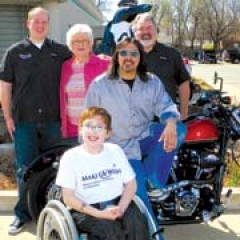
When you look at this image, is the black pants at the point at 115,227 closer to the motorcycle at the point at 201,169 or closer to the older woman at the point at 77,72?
the motorcycle at the point at 201,169

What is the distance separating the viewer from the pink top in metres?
4.61

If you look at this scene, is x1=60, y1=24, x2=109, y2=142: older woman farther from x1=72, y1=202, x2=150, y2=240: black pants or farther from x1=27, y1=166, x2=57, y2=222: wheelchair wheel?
x1=72, y1=202, x2=150, y2=240: black pants

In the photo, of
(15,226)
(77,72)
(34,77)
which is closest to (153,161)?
(77,72)

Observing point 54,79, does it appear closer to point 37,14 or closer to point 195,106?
point 37,14

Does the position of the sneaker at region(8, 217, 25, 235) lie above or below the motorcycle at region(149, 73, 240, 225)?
below

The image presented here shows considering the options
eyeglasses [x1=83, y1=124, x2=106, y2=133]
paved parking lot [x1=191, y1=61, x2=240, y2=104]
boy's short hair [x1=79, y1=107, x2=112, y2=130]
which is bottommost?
paved parking lot [x1=191, y1=61, x2=240, y2=104]

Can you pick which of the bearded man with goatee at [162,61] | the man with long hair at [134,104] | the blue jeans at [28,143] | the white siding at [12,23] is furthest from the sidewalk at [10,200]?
the white siding at [12,23]

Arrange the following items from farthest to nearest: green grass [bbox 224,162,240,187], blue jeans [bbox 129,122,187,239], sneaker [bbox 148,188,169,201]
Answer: green grass [bbox 224,162,240,187], sneaker [bbox 148,188,169,201], blue jeans [bbox 129,122,187,239]

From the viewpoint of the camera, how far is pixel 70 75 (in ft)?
15.3

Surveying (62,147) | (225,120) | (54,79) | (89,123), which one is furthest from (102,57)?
(89,123)

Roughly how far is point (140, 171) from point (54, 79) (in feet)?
4.27

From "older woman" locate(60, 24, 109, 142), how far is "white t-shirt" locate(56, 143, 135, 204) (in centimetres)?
115

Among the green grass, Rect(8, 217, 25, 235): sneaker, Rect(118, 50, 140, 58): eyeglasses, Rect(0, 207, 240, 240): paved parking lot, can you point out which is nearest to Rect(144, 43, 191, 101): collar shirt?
Rect(118, 50, 140, 58): eyeglasses

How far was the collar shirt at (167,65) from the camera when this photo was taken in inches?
191
